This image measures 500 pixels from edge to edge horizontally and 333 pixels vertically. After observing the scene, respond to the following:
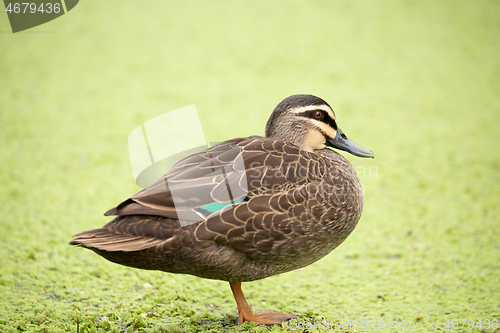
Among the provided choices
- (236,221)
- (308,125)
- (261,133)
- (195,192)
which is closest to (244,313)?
(236,221)

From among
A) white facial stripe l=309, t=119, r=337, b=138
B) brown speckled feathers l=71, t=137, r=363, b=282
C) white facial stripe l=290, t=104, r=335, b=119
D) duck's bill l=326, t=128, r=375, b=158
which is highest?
white facial stripe l=290, t=104, r=335, b=119

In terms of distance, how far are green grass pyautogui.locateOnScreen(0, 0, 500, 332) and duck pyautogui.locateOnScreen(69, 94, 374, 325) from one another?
51 centimetres

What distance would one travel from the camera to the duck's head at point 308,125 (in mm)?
2605

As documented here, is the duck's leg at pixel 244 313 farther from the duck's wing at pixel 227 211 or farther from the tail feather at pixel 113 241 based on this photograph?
the tail feather at pixel 113 241

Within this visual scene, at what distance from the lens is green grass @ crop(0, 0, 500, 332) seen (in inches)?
116

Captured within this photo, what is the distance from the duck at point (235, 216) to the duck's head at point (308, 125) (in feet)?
0.76

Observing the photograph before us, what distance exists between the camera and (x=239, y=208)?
213 centimetres

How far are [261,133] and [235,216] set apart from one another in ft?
11.1

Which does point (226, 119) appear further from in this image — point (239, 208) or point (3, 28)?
point (239, 208)

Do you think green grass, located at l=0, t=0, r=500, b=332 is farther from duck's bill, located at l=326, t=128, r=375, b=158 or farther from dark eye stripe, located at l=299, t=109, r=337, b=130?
dark eye stripe, located at l=299, t=109, r=337, b=130

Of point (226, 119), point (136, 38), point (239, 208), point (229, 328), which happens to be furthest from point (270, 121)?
point (136, 38)

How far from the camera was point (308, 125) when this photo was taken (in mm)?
2629

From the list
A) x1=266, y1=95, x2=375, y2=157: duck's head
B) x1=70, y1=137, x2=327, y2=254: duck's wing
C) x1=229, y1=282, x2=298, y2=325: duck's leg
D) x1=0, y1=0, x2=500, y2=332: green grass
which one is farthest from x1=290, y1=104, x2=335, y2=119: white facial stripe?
x1=0, y1=0, x2=500, y2=332: green grass

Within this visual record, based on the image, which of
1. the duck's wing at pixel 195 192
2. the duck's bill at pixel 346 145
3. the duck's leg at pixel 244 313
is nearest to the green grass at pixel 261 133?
the duck's leg at pixel 244 313
